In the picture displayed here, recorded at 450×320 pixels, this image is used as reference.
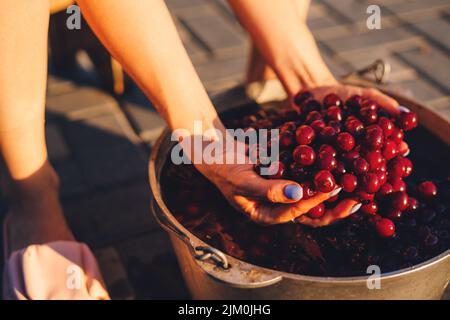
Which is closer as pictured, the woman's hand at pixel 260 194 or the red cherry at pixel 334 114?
the woman's hand at pixel 260 194

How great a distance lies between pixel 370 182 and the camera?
1071mm

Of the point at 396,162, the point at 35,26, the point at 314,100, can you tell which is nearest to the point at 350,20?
the point at 314,100

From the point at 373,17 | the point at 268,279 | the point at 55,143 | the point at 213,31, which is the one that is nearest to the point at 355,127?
the point at 268,279

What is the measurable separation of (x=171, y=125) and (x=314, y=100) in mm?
360

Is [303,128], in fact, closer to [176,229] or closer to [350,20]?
[176,229]

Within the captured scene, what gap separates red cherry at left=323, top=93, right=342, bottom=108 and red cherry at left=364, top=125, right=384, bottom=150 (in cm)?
18

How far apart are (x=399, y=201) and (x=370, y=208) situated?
0.06 metres

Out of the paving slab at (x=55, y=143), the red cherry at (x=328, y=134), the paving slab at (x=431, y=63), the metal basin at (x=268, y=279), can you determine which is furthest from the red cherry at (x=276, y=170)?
the paving slab at (x=431, y=63)

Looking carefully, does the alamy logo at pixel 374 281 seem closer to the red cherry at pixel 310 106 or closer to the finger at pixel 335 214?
the finger at pixel 335 214

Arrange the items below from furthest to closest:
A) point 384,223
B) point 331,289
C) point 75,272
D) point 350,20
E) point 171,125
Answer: point 350,20 < point 75,272 < point 171,125 < point 384,223 < point 331,289

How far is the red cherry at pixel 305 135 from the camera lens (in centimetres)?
112

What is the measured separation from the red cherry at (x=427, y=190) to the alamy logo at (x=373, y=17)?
4.52 ft

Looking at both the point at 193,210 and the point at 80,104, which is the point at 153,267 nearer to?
the point at 193,210

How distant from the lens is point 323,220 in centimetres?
115
